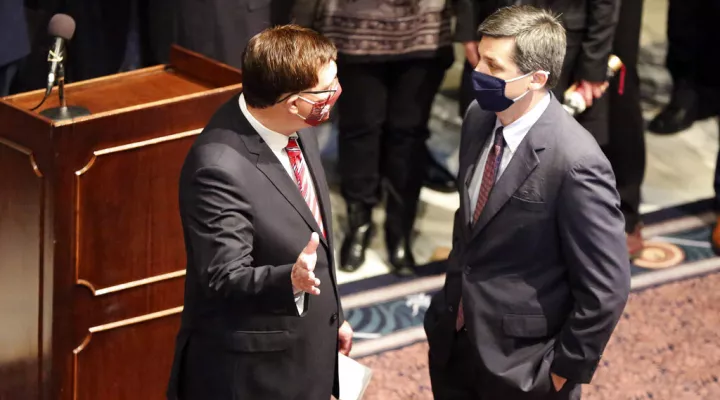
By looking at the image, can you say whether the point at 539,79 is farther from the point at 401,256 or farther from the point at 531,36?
the point at 401,256

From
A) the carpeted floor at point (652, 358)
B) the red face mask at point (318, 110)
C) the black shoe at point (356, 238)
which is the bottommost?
the carpeted floor at point (652, 358)

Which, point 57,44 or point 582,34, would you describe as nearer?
point 57,44

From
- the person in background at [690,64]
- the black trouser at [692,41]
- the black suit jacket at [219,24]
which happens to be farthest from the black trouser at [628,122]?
the black suit jacket at [219,24]

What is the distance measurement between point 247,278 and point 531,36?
95 centimetres

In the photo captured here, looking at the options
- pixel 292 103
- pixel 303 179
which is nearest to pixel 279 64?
pixel 292 103

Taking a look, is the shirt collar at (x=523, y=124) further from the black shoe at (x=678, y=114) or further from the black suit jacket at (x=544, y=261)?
the black shoe at (x=678, y=114)

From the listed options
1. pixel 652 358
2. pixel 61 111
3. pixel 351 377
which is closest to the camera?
pixel 351 377

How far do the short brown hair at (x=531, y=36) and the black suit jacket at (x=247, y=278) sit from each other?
557 millimetres

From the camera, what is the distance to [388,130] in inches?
199

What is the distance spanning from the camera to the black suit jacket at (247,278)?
2.79m

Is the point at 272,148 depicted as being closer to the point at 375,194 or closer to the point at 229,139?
the point at 229,139

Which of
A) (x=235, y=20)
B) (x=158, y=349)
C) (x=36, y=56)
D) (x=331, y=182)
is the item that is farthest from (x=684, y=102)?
(x=158, y=349)

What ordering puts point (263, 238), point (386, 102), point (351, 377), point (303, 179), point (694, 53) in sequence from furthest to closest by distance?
point (694, 53) < point (386, 102) < point (351, 377) < point (303, 179) < point (263, 238)

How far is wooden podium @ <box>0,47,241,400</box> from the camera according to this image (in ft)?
10.8
